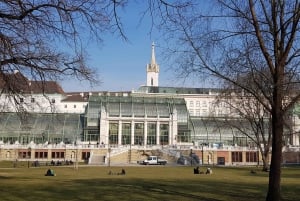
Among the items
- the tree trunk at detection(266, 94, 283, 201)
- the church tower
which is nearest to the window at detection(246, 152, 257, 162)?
the tree trunk at detection(266, 94, 283, 201)

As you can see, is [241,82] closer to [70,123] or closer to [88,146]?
[88,146]

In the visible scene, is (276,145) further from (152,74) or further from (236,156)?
(152,74)

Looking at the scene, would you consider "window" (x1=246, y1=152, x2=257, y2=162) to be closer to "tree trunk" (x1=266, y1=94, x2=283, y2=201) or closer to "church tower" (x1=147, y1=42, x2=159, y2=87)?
"tree trunk" (x1=266, y1=94, x2=283, y2=201)

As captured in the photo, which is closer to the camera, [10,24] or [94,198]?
[10,24]

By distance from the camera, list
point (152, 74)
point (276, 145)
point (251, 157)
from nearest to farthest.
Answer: point (276, 145)
point (251, 157)
point (152, 74)

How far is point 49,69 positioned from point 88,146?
268ft

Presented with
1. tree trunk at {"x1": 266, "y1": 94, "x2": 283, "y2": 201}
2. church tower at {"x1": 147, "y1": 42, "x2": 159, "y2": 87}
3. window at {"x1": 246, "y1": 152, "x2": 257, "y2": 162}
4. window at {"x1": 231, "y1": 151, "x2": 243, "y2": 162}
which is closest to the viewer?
tree trunk at {"x1": 266, "y1": 94, "x2": 283, "y2": 201}

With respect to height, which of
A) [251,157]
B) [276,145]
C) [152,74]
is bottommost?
[251,157]

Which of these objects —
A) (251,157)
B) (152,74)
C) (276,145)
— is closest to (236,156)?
(251,157)

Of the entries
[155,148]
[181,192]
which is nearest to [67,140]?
[155,148]

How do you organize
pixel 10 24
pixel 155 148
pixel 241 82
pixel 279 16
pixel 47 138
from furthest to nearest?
pixel 47 138 → pixel 155 148 → pixel 241 82 → pixel 279 16 → pixel 10 24

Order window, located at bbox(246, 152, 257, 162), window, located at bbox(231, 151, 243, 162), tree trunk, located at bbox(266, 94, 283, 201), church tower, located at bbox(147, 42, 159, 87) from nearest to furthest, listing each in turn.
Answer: tree trunk, located at bbox(266, 94, 283, 201)
window, located at bbox(231, 151, 243, 162)
window, located at bbox(246, 152, 257, 162)
church tower, located at bbox(147, 42, 159, 87)

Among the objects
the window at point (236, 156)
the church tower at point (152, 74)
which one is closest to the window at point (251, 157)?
the window at point (236, 156)

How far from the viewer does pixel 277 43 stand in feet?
50.3
